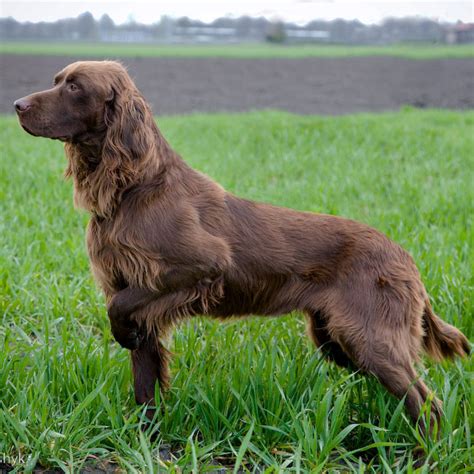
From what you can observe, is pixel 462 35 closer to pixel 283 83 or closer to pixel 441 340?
pixel 283 83

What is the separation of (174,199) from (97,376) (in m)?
0.79

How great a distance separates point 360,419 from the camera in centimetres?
274

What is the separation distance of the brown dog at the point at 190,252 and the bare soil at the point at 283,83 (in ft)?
35.9

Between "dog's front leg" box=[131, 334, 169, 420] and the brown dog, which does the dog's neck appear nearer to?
the brown dog

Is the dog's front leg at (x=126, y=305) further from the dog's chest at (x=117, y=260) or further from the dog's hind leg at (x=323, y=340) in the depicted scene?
the dog's hind leg at (x=323, y=340)

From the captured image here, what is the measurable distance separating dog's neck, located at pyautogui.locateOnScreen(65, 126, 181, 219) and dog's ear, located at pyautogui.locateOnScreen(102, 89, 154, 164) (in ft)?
0.07

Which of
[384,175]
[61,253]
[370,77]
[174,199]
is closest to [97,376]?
[174,199]

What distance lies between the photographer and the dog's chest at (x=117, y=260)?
2.47 metres

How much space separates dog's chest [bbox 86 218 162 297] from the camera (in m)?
2.47

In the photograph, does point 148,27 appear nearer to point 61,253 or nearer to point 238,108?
point 238,108

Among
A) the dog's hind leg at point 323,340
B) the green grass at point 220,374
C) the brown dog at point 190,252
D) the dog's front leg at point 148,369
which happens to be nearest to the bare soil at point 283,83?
the green grass at point 220,374

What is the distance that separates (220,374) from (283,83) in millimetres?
17175

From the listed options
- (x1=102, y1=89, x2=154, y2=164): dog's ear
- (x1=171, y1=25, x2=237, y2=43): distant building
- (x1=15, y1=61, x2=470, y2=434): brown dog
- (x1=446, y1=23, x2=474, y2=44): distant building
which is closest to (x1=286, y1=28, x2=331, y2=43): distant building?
(x1=171, y1=25, x2=237, y2=43): distant building

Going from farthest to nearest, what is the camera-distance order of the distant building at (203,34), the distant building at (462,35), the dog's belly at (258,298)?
1. the distant building at (203,34)
2. the distant building at (462,35)
3. the dog's belly at (258,298)
